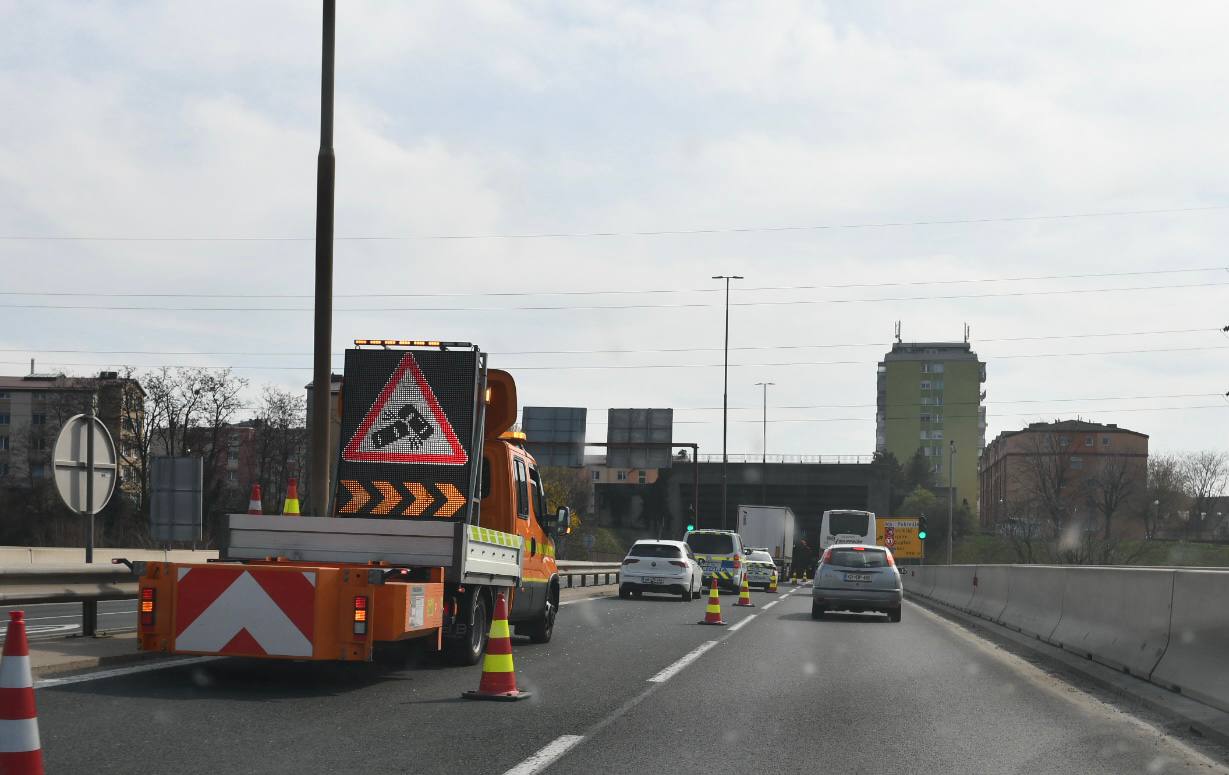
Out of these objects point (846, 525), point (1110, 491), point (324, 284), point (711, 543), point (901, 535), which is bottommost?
point (901, 535)

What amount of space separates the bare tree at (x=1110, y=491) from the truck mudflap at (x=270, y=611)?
10811 cm

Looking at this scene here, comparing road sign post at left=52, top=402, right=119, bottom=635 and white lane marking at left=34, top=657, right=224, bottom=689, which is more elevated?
road sign post at left=52, top=402, right=119, bottom=635

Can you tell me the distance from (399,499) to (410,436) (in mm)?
655

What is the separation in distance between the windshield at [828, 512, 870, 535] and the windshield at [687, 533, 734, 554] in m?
19.7

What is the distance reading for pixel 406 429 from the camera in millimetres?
13945

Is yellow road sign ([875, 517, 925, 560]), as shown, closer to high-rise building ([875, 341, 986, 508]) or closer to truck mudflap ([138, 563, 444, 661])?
truck mudflap ([138, 563, 444, 661])

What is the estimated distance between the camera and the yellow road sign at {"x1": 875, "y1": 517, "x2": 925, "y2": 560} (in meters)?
65.8

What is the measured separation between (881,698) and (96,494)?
27.5 feet

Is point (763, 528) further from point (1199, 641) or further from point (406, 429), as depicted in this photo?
point (1199, 641)

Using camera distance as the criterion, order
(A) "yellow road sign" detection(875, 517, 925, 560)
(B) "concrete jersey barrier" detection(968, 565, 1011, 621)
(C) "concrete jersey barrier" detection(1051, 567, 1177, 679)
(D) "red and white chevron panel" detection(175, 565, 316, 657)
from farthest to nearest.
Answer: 1. (A) "yellow road sign" detection(875, 517, 925, 560)
2. (B) "concrete jersey barrier" detection(968, 565, 1011, 621)
3. (C) "concrete jersey barrier" detection(1051, 567, 1177, 679)
4. (D) "red and white chevron panel" detection(175, 565, 316, 657)

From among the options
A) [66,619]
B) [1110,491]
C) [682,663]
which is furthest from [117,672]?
[1110,491]

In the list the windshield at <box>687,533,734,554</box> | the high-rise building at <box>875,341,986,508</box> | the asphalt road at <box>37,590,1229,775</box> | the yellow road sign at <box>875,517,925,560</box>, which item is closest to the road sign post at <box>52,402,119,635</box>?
the asphalt road at <box>37,590,1229,775</box>

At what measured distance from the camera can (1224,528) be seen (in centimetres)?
13038

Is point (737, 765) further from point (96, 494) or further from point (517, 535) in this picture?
point (96, 494)
